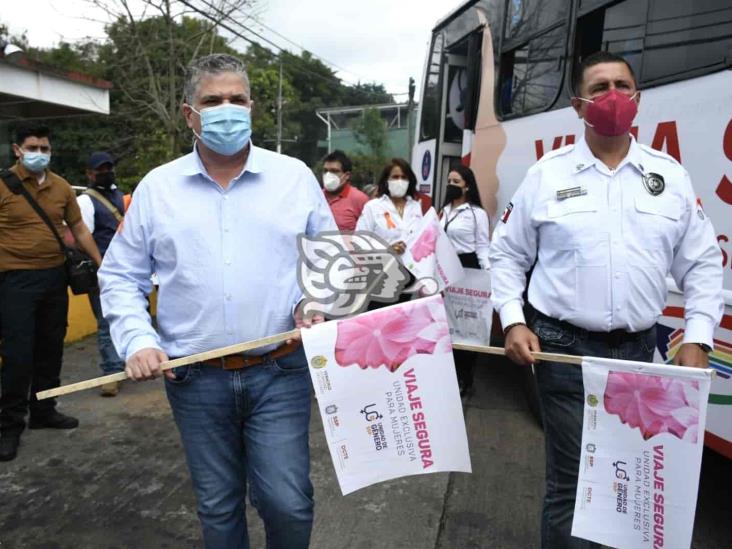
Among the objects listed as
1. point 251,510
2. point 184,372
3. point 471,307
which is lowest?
point 251,510

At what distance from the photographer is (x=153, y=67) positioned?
1798cm

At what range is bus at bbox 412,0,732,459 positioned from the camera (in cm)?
268

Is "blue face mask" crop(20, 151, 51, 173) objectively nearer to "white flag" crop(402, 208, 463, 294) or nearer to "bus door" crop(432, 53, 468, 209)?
"white flag" crop(402, 208, 463, 294)

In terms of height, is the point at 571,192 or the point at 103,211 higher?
the point at 571,192

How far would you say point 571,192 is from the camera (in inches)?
83.9

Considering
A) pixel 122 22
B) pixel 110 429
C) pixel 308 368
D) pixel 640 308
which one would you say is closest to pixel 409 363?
pixel 308 368

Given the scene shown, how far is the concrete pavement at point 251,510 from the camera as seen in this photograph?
2.95 metres

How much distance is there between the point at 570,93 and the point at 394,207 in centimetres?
181

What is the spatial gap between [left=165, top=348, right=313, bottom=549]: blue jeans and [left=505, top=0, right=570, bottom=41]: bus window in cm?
304

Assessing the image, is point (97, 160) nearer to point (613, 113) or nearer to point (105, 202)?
point (105, 202)

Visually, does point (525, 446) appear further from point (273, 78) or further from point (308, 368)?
point (273, 78)

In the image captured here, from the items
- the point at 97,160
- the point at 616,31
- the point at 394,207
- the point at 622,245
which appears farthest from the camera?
the point at 394,207

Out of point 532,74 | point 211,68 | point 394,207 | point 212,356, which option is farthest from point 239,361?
point 394,207

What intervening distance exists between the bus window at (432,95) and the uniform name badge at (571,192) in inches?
172
